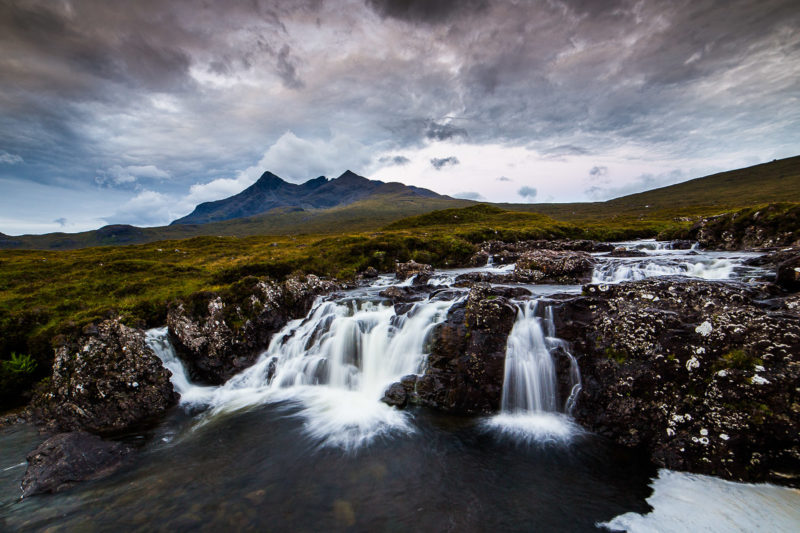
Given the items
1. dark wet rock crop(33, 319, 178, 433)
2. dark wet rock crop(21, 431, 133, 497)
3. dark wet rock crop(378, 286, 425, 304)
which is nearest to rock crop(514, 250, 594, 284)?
dark wet rock crop(378, 286, 425, 304)

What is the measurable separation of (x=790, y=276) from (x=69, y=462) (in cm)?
2461

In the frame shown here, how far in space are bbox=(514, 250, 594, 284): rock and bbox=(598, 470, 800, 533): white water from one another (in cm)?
1641

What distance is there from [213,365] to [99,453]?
240 inches

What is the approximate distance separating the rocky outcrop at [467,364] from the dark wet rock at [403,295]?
5.29 meters

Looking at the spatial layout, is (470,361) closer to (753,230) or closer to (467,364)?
(467,364)

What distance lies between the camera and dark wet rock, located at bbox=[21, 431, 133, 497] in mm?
8992

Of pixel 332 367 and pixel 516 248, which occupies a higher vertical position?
pixel 516 248

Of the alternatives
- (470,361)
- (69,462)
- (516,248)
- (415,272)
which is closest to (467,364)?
(470,361)

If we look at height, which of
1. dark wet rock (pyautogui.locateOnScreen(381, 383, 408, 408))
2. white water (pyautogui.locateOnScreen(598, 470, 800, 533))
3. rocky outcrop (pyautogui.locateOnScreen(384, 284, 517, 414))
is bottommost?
white water (pyautogui.locateOnScreen(598, 470, 800, 533))

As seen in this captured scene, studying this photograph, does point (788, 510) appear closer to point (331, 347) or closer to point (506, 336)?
point (506, 336)

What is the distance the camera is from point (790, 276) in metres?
11.5

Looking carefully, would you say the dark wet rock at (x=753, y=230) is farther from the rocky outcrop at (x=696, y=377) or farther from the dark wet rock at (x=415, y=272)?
the dark wet rock at (x=415, y=272)

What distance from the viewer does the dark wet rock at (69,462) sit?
8.99 meters

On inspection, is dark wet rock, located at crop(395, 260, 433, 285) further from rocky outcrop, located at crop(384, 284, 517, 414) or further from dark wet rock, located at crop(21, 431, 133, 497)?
dark wet rock, located at crop(21, 431, 133, 497)
